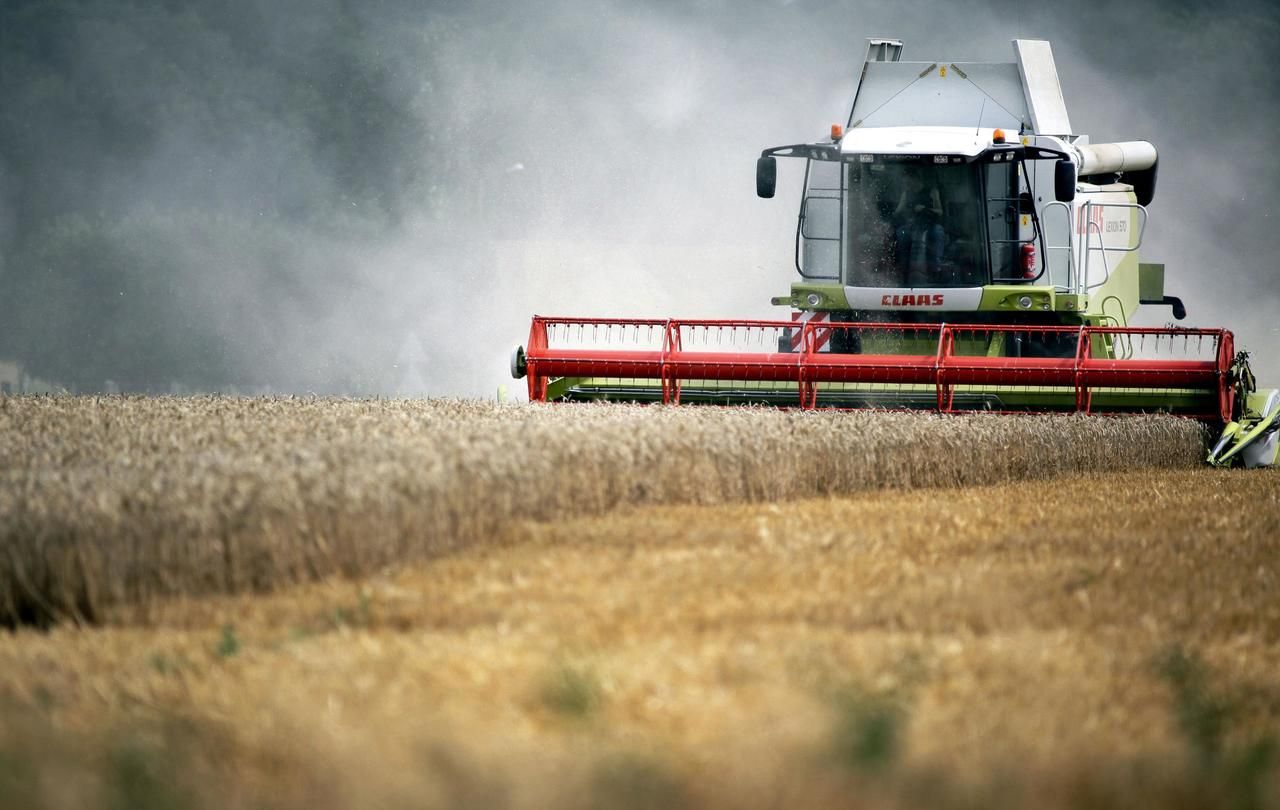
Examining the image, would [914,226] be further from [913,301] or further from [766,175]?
[766,175]

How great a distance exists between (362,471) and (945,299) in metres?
7.94

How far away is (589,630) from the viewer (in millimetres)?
3947

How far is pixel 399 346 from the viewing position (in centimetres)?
3141

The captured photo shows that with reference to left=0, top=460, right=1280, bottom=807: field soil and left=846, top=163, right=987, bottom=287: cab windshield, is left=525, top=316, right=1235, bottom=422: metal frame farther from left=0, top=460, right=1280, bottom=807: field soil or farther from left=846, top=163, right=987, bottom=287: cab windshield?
left=0, top=460, right=1280, bottom=807: field soil

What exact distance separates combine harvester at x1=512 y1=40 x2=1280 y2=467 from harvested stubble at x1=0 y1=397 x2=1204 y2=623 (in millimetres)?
1089

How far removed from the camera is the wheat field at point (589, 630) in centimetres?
255

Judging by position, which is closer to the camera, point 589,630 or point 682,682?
point 682,682

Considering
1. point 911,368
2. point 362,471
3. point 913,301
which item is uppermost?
point 913,301

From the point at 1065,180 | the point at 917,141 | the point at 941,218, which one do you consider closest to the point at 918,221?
the point at 941,218

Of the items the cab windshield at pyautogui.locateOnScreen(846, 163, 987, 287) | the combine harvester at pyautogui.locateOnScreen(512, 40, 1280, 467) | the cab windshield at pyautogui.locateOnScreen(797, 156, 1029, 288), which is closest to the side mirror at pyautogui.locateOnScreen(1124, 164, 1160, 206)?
the combine harvester at pyautogui.locateOnScreen(512, 40, 1280, 467)

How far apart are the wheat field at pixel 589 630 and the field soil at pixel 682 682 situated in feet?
0.04

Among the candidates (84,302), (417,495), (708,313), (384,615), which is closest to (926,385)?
(417,495)

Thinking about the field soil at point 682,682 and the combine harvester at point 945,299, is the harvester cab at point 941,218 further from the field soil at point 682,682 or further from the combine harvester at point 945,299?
the field soil at point 682,682

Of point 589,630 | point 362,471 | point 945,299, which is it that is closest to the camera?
point 589,630
